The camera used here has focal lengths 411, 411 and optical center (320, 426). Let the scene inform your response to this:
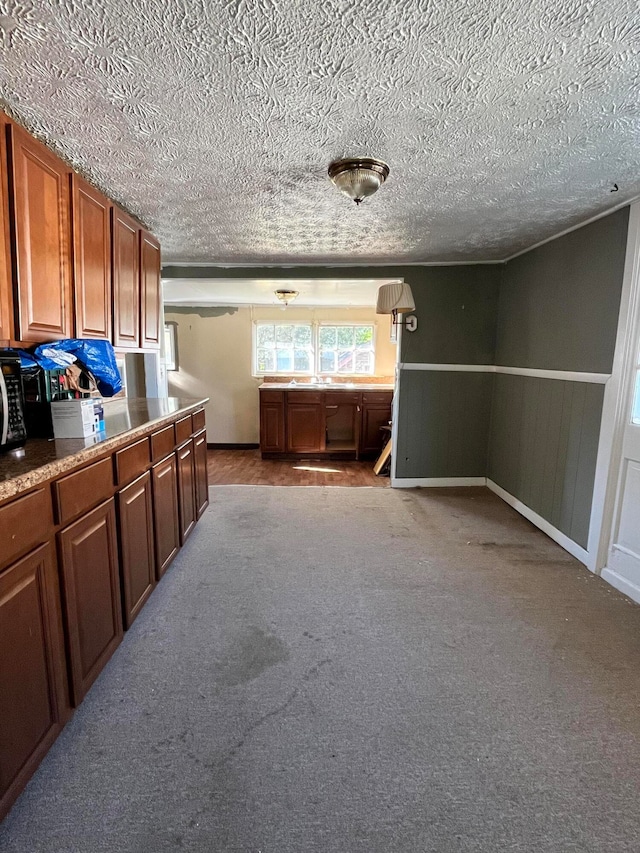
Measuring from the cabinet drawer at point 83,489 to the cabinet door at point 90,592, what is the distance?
0.13 feet

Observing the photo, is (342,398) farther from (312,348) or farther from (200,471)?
(200,471)

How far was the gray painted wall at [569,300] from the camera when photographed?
2.37m

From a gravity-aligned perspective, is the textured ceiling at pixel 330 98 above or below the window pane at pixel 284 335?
above

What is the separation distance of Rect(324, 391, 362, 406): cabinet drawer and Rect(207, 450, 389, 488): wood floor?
778 millimetres

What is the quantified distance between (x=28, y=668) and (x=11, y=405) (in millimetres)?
833

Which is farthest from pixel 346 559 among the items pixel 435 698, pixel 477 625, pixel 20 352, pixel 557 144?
pixel 557 144

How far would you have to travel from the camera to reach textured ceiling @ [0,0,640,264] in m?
1.04

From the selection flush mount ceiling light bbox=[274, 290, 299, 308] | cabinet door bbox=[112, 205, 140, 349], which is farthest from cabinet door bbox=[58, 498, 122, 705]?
flush mount ceiling light bbox=[274, 290, 299, 308]

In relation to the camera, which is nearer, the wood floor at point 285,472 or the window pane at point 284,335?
the wood floor at point 285,472

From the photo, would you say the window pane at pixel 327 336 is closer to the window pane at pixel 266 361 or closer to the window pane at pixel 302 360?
the window pane at pixel 302 360

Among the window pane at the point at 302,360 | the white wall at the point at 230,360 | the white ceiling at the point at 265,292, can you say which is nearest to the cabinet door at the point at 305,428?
the white wall at the point at 230,360

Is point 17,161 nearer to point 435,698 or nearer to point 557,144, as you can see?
point 557,144

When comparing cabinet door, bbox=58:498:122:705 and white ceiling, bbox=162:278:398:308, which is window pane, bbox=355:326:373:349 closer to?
white ceiling, bbox=162:278:398:308

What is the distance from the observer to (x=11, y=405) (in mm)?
1415
